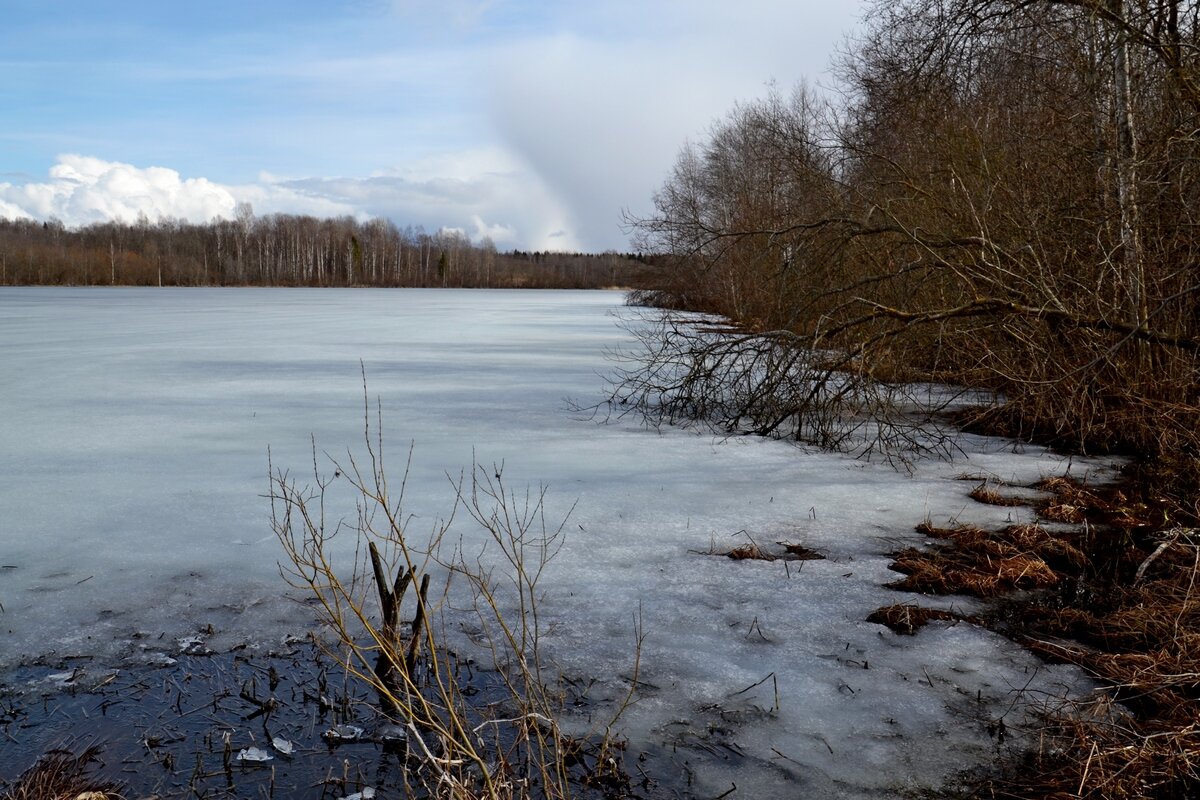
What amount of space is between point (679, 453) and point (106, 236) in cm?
11615

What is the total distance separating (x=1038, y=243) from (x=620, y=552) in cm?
457

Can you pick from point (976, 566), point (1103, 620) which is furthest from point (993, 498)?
point (1103, 620)

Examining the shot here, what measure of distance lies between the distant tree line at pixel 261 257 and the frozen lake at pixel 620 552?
79264 mm

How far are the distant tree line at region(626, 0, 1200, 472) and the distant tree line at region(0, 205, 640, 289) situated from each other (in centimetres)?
7774

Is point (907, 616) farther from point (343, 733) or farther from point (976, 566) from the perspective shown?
point (343, 733)

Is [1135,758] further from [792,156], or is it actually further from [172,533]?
[792,156]

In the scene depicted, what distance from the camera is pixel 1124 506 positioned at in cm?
604

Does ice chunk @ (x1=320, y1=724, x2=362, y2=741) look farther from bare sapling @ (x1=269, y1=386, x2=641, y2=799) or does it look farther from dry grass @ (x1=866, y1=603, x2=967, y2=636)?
dry grass @ (x1=866, y1=603, x2=967, y2=636)

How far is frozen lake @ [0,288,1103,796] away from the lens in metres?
3.23

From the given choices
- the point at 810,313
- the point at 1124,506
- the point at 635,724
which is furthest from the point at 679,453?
the point at 635,724

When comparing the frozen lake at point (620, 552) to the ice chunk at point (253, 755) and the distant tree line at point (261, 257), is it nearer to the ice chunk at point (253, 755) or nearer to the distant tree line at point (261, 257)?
the ice chunk at point (253, 755)

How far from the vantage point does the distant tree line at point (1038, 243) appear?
6.57 meters

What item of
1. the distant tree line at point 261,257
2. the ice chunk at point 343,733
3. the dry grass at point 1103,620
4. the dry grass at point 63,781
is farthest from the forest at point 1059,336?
the distant tree line at point 261,257

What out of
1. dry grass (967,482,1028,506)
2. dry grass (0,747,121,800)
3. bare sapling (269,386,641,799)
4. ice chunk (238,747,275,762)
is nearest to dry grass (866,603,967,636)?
bare sapling (269,386,641,799)
